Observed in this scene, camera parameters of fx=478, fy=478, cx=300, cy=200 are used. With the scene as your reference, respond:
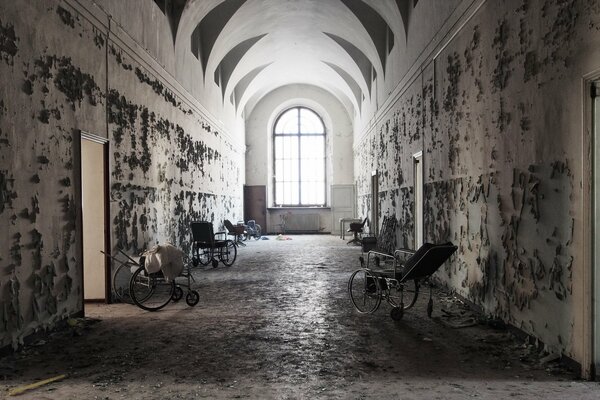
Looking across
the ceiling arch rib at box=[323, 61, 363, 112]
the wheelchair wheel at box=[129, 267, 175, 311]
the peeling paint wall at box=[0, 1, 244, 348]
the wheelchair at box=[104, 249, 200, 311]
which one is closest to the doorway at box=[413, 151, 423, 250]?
the wheelchair at box=[104, 249, 200, 311]

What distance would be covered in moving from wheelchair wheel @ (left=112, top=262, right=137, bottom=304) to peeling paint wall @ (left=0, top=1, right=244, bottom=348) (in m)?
0.39

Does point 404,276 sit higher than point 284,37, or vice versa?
point 284,37

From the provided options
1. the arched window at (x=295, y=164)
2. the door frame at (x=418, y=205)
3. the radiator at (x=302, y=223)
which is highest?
the arched window at (x=295, y=164)

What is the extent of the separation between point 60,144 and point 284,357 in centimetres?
323

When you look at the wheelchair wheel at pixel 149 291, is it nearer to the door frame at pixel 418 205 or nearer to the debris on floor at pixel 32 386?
the debris on floor at pixel 32 386

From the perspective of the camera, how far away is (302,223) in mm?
20609

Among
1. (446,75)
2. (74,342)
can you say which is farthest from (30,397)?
(446,75)

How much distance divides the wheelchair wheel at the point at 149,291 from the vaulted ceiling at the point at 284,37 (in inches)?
200

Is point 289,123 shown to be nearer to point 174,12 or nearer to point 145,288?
point 174,12

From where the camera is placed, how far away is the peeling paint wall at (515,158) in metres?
3.57

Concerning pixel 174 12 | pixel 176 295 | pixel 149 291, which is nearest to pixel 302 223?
pixel 174 12

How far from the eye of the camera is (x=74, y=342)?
14.8ft

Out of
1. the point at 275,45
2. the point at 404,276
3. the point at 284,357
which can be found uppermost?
the point at 275,45

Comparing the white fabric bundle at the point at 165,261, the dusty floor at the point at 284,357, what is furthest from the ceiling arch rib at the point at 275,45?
the dusty floor at the point at 284,357
